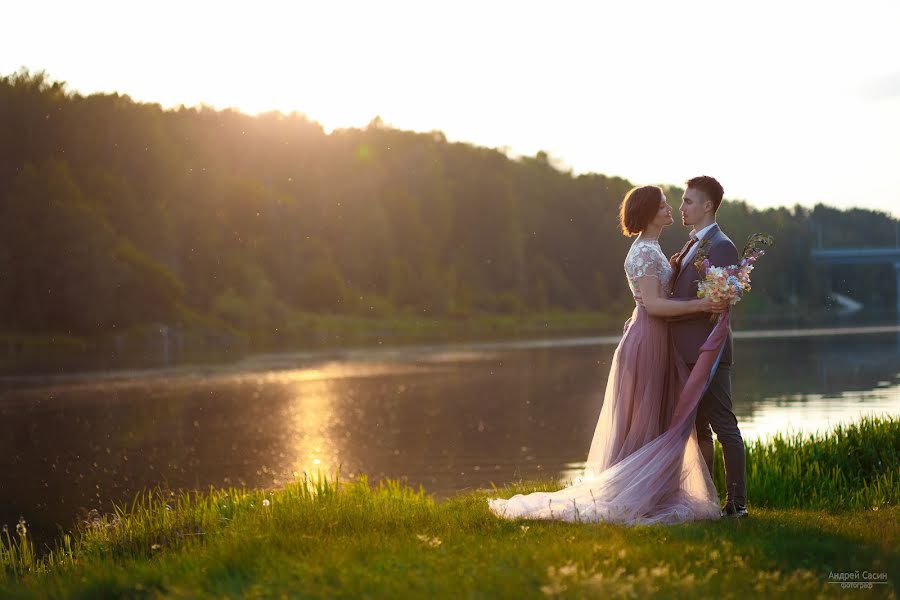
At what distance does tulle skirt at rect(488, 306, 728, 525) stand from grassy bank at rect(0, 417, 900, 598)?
28cm

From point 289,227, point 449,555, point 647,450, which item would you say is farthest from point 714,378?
point 289,227

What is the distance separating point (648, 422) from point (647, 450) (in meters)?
0.22

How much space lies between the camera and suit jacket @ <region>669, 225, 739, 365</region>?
21.7ft

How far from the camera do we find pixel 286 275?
64.7 m

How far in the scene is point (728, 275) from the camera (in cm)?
644

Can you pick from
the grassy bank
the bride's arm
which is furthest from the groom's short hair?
the grassy bank

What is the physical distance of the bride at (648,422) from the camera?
6.52 meters

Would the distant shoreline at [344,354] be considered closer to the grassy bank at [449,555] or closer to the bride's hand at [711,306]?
the grassy bank at [449,555]

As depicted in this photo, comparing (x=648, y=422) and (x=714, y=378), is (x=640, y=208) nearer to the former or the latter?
(x=714, y=378)

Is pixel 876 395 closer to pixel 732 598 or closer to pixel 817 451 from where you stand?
pixel 817 451

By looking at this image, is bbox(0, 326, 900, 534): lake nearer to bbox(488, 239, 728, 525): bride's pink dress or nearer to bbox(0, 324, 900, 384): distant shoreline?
bbox(0, 324, 900, 384): distant shoreline

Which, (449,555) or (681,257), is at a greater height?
(681,257)

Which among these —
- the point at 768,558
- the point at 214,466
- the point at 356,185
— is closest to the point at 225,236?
the point at 356,185

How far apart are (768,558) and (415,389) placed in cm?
2186
